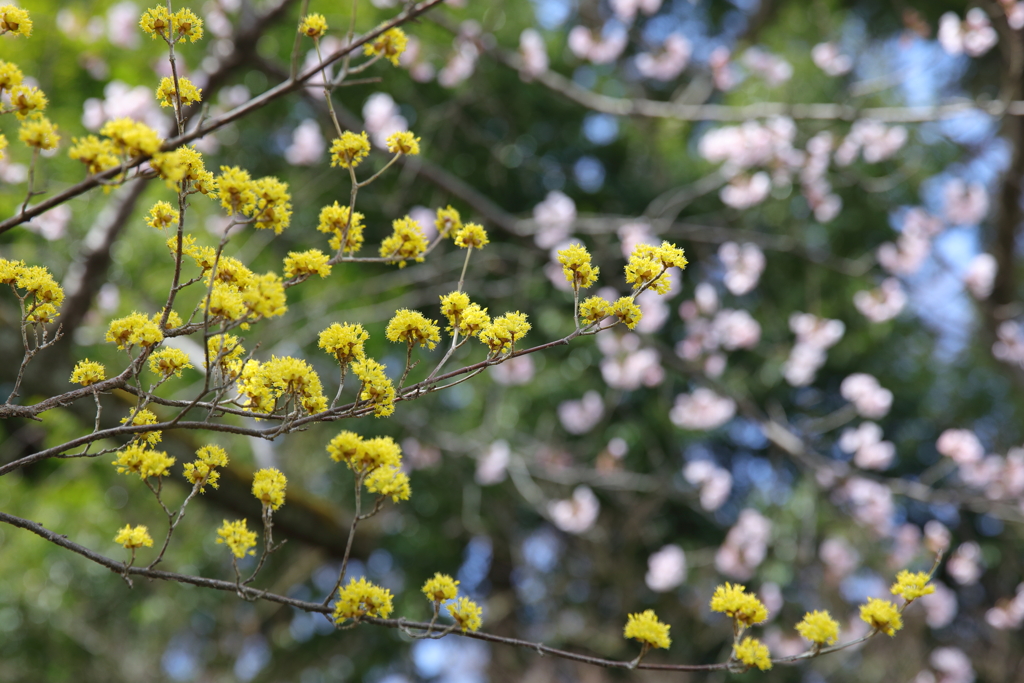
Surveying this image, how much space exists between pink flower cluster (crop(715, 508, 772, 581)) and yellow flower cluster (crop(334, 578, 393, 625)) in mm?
4116

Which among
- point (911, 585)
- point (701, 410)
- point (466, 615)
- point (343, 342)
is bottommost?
point (701, 410)

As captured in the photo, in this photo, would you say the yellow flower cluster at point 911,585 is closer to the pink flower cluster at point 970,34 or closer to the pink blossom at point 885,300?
the pink flower cluster at point 970,34

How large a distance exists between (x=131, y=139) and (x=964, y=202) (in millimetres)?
5801

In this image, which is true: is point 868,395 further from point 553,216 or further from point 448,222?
point 448,222

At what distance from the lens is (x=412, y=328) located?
3.60 ft

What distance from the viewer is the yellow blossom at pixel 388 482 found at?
1035mm

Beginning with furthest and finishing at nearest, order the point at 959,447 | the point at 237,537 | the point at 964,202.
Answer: the point at 964,202 → the point at 959,447 → the point at 237,537

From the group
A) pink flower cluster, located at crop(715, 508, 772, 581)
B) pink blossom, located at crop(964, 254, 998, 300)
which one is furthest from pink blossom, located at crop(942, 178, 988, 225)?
pink flower cluster, located at crop(715, 508, 772, 581)

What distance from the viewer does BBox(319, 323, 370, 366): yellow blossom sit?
105cm

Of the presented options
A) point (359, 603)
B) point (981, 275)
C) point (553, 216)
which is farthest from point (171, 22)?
point (981, 275)

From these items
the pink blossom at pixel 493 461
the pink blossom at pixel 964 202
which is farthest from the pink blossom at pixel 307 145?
the pink blossom at pixel 964 202

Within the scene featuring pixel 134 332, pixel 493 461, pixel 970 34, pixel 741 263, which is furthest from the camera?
pixel 741 263

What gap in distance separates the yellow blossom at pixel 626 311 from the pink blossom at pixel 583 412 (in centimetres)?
410

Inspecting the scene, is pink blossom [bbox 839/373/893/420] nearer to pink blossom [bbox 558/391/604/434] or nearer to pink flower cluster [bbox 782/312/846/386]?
pink flower cluster [bbox 782/312/846/386]
